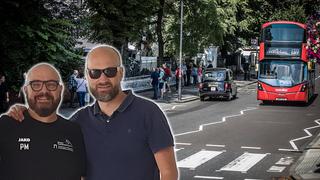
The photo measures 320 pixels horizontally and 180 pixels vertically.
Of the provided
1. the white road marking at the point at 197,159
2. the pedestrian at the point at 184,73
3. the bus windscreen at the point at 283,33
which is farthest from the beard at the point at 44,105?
the pedestrian at the point at 184,73

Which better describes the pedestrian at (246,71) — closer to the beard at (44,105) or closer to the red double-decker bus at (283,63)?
the red double-decker bus at (283,63)

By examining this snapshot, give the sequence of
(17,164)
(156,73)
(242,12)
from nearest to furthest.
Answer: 1. (17,164)
2. (156,73)
3. (242,12)

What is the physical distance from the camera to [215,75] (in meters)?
34.7

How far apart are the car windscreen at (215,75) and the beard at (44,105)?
31.1 metres

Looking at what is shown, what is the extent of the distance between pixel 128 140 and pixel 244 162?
12.1m

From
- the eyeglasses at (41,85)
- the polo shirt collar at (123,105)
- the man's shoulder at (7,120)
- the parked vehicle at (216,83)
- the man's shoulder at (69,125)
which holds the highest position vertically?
→ the eyeglasses at (41,85)

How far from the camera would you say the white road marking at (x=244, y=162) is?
1426 centimetres

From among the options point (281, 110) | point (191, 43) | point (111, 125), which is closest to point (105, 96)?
point (111, 125)

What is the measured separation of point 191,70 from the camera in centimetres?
4794

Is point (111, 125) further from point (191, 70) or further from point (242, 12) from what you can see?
point (242, 12)

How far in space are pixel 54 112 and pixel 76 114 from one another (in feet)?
0.97

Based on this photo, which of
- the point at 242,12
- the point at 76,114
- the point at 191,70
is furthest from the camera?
the point at 242,12

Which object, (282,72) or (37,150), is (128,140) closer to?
(37,150)

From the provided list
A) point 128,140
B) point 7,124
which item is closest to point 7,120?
point 7,124
